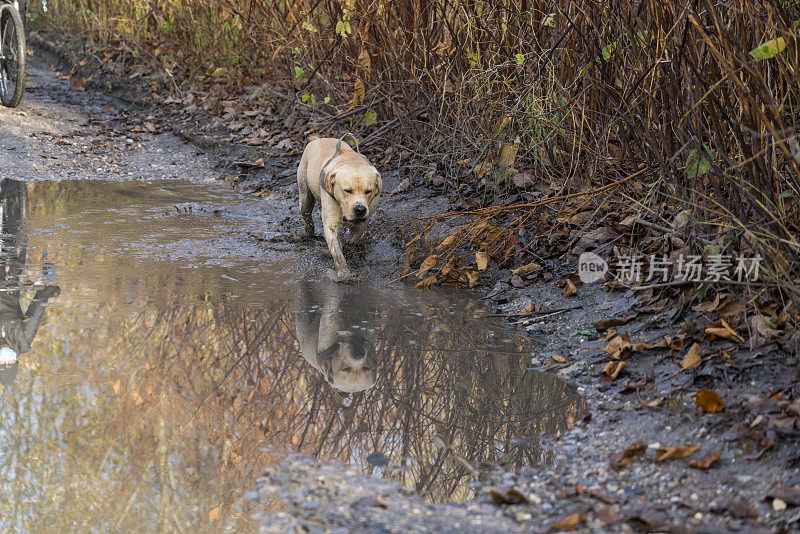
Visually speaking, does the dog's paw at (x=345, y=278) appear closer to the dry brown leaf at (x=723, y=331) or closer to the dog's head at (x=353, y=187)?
the dog's head at (x=353, y=187)

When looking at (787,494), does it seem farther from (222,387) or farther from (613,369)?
(222,387)

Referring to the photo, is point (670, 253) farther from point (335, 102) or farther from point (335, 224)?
point (335, 102)

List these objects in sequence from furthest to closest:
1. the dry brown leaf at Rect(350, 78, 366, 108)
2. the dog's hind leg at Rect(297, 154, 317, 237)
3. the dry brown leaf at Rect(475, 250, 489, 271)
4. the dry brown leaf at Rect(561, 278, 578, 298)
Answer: the dry brown leaf at Rect(350, 78, 366, 108), the dog's hind leg at Rect(297, 154, 317, 237), the dry brown leaf at Rect(475, 250, 489, 271), the dry brown leaf at Rect(561, 278, 578, 298)

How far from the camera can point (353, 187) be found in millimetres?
4961

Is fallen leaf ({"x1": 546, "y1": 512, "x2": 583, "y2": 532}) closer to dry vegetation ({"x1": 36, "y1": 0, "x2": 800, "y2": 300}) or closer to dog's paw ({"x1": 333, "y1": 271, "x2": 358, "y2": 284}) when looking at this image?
dry vegetation ({"x1": 36, "y1": 0, "x2": 800, "y2": 300})

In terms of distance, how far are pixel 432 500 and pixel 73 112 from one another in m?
9.74

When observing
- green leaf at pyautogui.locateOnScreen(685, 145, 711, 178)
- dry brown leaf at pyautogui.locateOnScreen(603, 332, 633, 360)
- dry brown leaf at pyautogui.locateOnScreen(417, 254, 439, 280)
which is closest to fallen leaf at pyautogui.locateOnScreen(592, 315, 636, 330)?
dry brown leaf at pyautogui.locateOnScreen(603, 332, 633, 360)

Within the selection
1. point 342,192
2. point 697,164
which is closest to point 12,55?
point 342,192

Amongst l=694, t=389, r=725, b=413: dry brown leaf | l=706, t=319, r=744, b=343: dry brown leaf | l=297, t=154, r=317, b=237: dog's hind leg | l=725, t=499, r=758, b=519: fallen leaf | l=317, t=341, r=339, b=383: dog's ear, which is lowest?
l=725, t=499, r=758, b=519: fallen leaf

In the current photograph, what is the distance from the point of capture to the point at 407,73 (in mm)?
6633

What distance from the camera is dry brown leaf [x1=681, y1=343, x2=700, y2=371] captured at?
3.25 m

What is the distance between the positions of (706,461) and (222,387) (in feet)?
6.48

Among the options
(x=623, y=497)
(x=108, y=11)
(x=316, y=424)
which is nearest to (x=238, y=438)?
(x=316, y=424)

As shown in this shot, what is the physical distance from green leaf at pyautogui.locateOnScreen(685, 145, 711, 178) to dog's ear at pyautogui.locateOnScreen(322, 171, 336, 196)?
2.24m
